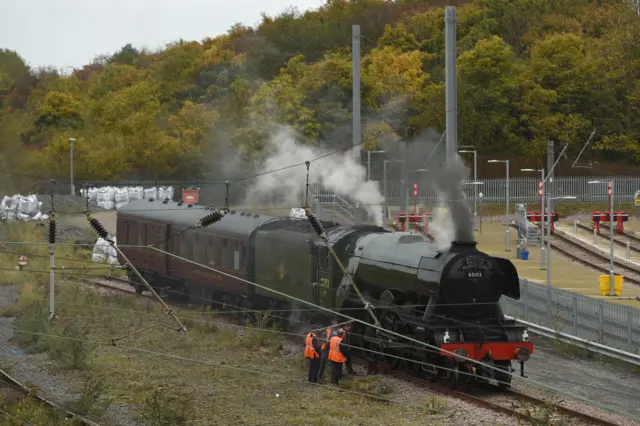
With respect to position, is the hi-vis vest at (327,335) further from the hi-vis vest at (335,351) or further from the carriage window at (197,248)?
the carriage window at (197,248)

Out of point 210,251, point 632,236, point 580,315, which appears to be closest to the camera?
point 580,315

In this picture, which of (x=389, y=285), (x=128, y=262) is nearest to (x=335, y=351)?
(x=389, y=285)

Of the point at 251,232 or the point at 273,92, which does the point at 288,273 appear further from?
the point at 273,92

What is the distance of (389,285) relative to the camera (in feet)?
69.9

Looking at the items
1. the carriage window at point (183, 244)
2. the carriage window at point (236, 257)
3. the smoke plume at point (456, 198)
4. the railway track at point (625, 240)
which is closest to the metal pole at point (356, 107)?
the carriage window at point (236, 257)

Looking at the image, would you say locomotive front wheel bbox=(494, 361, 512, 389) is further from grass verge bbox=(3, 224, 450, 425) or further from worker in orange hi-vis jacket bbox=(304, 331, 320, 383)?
worker in orange hi-vis jacket bbox=(304, 331, 320, 383)

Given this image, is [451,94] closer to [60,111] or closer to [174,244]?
[174,244]

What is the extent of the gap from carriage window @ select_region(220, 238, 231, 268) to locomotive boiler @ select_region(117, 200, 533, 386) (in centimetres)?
3

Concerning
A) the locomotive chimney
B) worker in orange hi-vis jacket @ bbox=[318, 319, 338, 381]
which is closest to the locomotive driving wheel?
the locomotive chimney

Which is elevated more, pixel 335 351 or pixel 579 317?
pixel 579 317

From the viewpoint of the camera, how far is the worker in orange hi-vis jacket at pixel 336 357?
2033cm

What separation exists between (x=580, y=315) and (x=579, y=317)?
86 millimetres

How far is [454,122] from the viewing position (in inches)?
922

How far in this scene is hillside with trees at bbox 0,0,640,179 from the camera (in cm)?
5688
